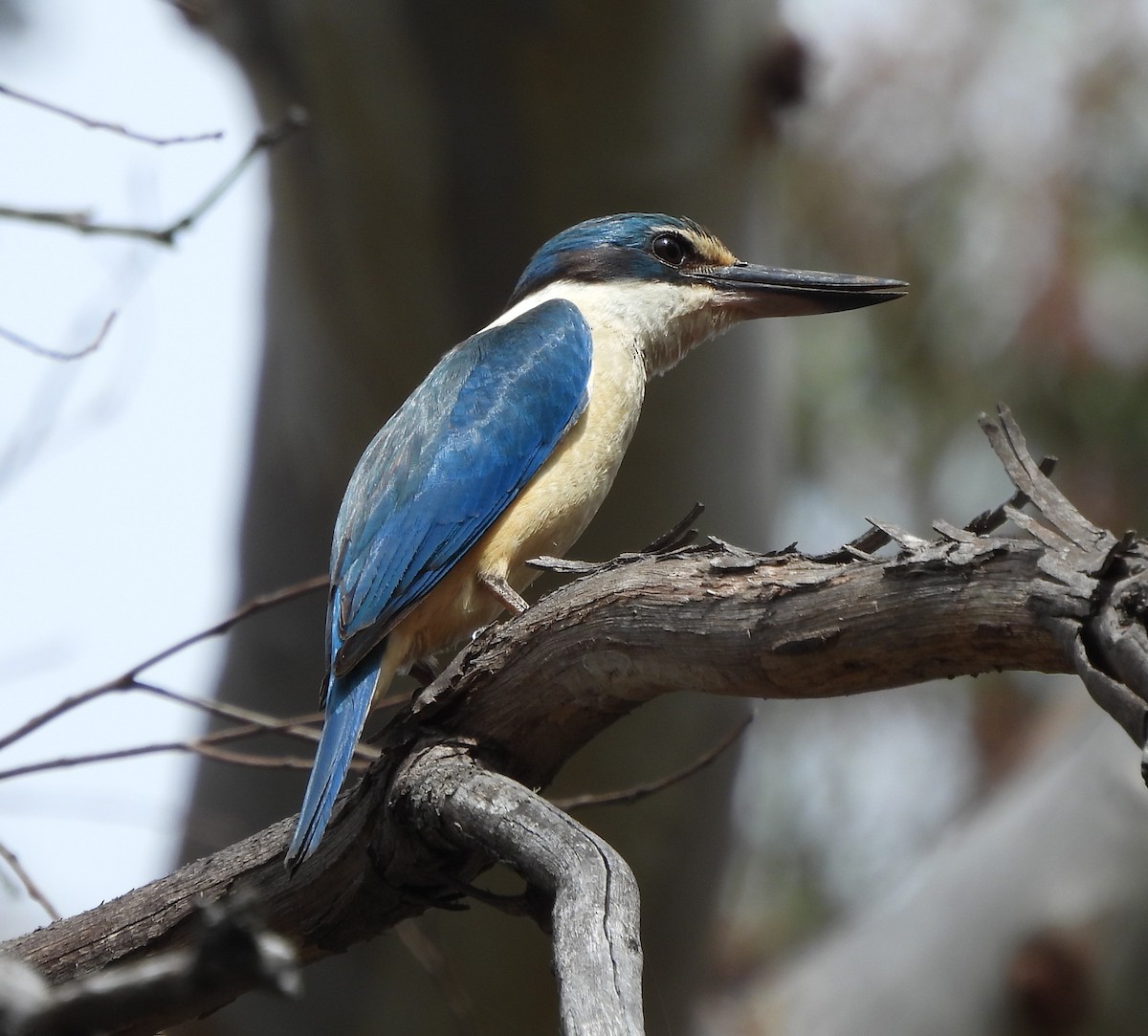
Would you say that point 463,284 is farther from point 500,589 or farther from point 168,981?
point 168,981

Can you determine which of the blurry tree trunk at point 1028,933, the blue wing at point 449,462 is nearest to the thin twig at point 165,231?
the blue wing at point 449,462

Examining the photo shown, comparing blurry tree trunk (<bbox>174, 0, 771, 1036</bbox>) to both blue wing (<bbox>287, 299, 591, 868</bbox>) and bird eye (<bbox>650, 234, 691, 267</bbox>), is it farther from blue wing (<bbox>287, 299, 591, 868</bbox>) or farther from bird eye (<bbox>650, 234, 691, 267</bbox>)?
blue wing (<bbox>287, 299, 591, 868</bbox>)

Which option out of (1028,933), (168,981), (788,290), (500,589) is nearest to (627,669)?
(500,589)

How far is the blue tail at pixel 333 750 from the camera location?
2.33 metres

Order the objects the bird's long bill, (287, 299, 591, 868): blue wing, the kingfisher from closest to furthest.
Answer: (287, 299, 591, 868): blue wing → the kingfisher → the bird's long bill

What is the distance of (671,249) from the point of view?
3.97 m

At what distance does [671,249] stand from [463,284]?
34.2 inches

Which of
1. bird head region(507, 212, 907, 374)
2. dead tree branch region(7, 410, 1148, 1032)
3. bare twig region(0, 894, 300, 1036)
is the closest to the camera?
bare twig region(0, 894, 300, 1036)

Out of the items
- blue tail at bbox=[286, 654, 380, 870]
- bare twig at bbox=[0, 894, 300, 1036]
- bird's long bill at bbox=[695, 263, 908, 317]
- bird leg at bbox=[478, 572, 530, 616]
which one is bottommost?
blue tail at bbox=[286, 654, 380, 870]

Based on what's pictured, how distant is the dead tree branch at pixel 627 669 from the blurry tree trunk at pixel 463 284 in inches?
65.6

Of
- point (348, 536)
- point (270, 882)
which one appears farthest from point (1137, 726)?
point (348, 536)

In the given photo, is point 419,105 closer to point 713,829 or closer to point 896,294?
point 896,294

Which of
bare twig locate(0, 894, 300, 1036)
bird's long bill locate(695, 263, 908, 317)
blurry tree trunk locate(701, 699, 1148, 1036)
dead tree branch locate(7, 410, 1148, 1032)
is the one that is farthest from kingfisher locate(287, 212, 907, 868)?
blurry tree trunk locate(701, 699, 1148, 1036)

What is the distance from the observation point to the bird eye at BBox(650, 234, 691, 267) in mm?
3961
